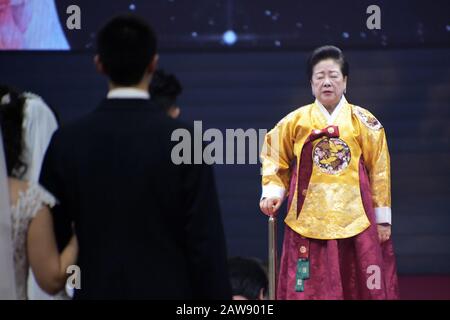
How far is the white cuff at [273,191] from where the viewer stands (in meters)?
4.46

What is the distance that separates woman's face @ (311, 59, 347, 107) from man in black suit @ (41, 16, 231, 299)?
2.00 meters

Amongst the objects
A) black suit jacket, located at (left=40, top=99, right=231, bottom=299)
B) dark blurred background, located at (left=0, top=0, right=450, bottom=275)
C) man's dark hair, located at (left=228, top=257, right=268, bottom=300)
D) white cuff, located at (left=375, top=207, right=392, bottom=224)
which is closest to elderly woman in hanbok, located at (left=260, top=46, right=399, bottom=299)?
white cuff, located at (left=375, top=207, right=392, bottom=224)

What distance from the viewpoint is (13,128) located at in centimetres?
281

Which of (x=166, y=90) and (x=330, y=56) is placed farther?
(x=330, y=56)

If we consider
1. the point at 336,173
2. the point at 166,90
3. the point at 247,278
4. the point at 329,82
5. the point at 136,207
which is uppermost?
the point at 329,82

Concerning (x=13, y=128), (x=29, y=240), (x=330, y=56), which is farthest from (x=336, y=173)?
(x=29, y=240)

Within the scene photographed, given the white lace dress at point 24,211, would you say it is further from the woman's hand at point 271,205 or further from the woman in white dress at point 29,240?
the woman's hand at point 271,205

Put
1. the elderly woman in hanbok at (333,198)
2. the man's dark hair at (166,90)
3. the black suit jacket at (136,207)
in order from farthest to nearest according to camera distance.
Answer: the elderly woman in hanbok at (333,198) → the man's dark hair at (166,90) → the black suit jacket at (136,207)

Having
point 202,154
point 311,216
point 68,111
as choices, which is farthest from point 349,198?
point 68,111

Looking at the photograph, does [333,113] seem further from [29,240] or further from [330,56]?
[29,240]

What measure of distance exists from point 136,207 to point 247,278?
1.02 m

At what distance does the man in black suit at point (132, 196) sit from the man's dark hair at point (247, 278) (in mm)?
862

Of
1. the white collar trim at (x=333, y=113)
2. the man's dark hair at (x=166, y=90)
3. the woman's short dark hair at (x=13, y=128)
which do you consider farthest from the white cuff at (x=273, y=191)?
the woman's short dark hair at (x=13, y=128)
